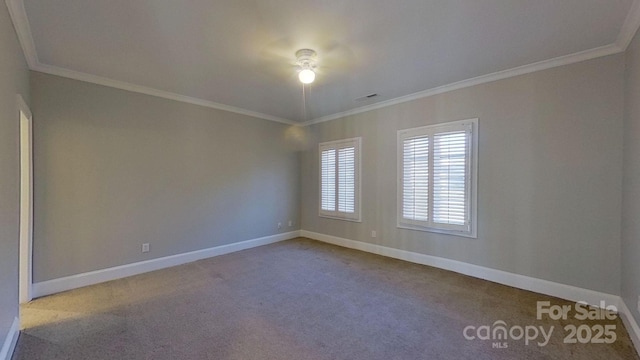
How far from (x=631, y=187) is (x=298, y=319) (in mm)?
3283

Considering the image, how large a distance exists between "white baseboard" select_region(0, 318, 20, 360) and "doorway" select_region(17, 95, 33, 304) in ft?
2.81

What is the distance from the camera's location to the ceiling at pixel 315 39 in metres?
2.15

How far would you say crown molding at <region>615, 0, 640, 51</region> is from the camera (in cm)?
214

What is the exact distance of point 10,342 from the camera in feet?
6.70

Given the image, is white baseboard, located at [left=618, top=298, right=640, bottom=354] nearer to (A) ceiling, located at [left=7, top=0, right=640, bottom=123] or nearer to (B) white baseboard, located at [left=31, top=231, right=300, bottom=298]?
(A) ceiling, located at [left=7, top=0, right=640, bottom=123]

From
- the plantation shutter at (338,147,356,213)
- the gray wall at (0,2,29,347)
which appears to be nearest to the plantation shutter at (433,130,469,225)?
the plantation shutter at (338,147,356,213)

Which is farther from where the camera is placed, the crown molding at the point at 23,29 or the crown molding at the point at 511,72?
the crown molding at the point at 511,72

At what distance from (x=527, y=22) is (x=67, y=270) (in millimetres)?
5518

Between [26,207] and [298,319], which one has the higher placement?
[26,207]

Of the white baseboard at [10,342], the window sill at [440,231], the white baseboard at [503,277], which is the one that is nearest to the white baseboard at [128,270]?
the white baseboard at [10,342]

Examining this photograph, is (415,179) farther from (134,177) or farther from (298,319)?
(134,177)

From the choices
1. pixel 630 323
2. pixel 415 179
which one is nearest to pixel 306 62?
pixel 415 179

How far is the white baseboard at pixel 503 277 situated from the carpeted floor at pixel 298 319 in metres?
0.14

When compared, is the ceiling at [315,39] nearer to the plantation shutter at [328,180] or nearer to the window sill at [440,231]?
the plantation shutter at [328,180]
